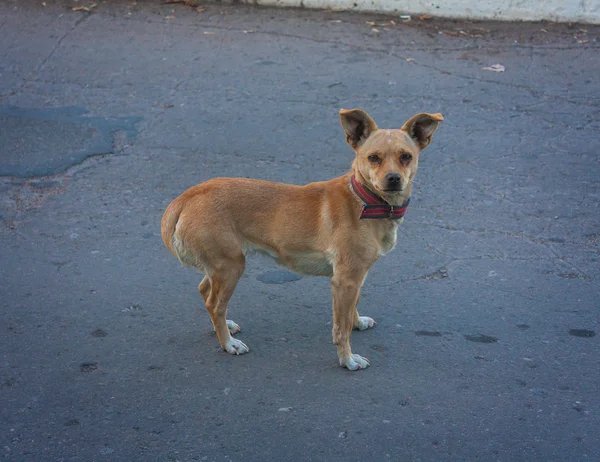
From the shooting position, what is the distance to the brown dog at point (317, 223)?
14.4ft

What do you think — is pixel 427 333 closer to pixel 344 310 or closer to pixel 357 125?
pixel 344 310

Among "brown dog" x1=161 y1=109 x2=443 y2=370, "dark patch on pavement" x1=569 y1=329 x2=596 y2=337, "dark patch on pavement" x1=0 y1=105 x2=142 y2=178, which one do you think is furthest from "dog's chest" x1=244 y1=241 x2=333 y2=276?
"dark patch on pavement" x1=0 y1=105 x2=142 y2=178

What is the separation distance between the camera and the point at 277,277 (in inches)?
217

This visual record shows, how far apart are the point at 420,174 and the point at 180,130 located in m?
2.57

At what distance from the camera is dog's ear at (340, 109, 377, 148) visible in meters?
4.42

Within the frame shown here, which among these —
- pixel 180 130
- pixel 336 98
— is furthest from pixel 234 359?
pixel 336 98

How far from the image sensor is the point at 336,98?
8.24 meters

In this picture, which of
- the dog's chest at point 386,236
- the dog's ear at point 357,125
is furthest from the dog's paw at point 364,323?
the dog's ear at point 357,125

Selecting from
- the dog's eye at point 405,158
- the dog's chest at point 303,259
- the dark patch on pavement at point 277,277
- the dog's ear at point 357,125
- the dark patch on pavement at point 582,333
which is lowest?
the dark patch on pavement at point 277,277

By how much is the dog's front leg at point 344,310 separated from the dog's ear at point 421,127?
0.95 meters

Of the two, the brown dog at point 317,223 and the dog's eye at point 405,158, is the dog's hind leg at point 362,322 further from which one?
the dog's eye at point 405,158

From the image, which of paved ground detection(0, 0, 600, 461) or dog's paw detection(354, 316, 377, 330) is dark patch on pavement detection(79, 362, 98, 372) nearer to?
paved ground detection(0, 0, 600, 461)

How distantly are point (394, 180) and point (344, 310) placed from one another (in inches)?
33.8

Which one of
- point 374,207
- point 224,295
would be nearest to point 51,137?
point 224,295
